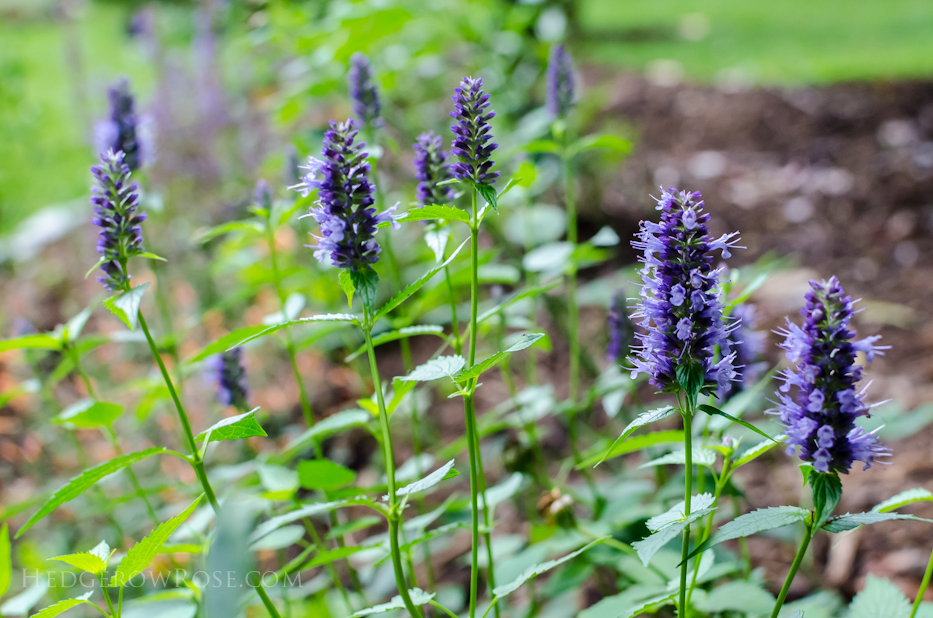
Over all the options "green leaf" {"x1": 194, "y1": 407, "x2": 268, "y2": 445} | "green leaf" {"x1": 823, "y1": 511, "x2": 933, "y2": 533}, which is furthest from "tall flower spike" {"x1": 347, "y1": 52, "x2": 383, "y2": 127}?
"green leaf" {"x1": 823, "y1": 511, "x2": 933, "y2": 533}

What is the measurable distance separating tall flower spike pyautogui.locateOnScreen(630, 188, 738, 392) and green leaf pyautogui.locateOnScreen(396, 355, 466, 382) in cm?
30

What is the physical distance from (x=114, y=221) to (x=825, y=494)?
124 centimetres

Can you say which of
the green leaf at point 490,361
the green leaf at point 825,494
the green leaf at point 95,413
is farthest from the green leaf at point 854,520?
the green leaf at point 95,413

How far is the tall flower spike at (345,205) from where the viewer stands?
1202 millimetres

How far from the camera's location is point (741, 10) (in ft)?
33.5

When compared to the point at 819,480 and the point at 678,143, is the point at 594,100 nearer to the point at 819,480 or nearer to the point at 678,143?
the point at 678,143

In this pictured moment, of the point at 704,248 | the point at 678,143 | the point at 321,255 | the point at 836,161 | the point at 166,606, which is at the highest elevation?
the point at 678,143

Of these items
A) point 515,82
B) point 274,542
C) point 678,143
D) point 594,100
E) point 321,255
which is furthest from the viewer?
point 678,143

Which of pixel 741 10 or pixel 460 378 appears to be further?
pixel 741 10

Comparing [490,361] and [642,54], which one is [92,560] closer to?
[490,361]

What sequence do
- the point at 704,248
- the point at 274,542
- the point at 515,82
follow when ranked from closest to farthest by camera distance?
the point at 704,248 < the point at 274,542 < the point at 515,82

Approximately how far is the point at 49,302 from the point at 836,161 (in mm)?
Answer: 5409

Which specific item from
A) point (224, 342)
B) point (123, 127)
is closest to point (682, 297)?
point (224, 342)

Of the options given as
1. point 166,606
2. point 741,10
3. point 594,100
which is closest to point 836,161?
point 594,100
